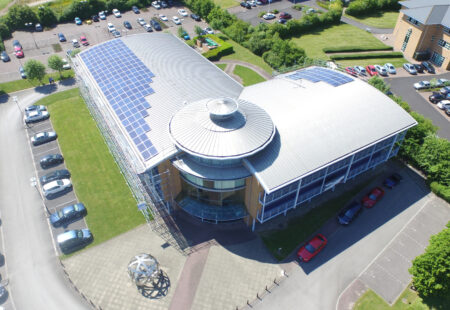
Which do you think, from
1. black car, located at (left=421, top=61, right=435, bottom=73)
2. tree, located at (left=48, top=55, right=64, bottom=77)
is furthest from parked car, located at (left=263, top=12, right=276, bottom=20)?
tree, located at (left=48, top=55, right=64, bottom=77)

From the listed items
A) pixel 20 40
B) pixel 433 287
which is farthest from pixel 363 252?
pixel 20 40

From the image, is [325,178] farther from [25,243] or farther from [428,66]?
[428,66]

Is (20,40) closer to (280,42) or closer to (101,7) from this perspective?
(101,7)

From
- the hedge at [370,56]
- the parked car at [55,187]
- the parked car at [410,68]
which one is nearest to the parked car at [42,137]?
the parked car at [55,187]

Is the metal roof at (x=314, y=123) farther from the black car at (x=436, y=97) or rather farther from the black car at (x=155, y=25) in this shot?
the black car at (x=155, y=25)

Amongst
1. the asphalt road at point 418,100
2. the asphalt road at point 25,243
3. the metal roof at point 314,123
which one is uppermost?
the metal roof at point 314,123

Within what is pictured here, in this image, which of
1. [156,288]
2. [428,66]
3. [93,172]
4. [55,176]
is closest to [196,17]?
[428,66]
